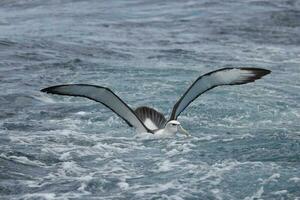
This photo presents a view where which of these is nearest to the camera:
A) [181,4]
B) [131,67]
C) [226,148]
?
[226,148]

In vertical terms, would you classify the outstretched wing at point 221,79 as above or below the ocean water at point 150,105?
above

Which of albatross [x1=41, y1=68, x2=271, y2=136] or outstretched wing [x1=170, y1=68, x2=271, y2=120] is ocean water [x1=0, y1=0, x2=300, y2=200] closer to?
albatross [x1=41, y1=68, x2=271, y2=136]

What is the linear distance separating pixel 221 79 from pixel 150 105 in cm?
373

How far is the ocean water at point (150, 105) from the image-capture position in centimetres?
1091

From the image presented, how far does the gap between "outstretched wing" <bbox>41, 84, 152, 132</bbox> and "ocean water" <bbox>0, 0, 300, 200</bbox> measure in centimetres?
39

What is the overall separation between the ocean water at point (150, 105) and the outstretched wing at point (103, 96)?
0.39m

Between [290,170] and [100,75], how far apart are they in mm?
8567

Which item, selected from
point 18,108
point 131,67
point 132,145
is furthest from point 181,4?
point 132,145

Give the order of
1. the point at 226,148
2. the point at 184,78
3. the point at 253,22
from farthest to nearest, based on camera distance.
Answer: the point at 253,22, the point at 184,78, the point at 226,148

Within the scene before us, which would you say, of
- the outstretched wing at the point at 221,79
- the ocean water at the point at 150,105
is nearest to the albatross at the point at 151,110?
the outstretched wing at the point at 221,79

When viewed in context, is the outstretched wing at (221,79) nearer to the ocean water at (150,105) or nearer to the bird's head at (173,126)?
the bird's head at (173,126)

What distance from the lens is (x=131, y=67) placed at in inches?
790

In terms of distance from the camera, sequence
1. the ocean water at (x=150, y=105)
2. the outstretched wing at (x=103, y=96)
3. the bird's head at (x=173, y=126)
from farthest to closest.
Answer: the bird's head at (x=173, y=126)
the outstretched wing at (x=103, y=96)
the ocean water at (x=150, y=105)

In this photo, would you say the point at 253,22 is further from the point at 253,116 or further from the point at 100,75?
the point at 253,116
